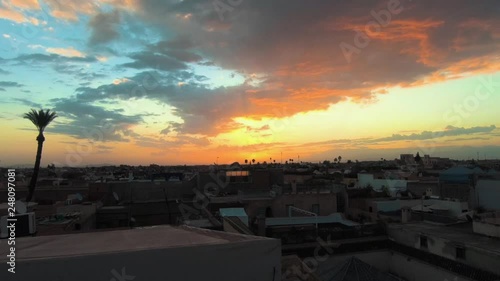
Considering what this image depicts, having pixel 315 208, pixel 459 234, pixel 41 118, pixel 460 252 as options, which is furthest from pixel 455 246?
pixel 41 118

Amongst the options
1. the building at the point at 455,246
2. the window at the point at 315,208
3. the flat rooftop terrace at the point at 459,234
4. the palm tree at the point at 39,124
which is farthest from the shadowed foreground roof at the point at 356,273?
the palm tree at the point at 39,124

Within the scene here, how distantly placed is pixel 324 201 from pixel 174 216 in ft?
39.2

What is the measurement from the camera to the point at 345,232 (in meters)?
19.6

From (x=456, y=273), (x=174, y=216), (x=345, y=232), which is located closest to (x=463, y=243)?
(x=456, y=273)

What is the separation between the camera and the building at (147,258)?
263cm

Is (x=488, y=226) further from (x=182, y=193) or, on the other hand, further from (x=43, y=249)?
(x=182, y=193)

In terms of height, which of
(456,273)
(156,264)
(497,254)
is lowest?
(456,273)

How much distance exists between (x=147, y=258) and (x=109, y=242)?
0.67 meters

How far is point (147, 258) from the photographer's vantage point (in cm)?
280

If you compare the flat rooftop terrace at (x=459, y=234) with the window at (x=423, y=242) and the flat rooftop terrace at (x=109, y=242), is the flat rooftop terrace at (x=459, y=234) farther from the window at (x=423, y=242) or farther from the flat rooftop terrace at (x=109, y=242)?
the flat rooftop terrace at (x=109, y=242)

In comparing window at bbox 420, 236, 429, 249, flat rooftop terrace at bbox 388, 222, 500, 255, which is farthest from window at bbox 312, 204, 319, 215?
window at bbox 420, 236, 429, 249

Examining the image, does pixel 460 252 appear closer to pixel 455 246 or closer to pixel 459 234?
pixel 455 246

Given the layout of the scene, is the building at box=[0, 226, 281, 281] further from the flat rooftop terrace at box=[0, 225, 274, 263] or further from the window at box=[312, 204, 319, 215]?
the window at box=[312, 204, 319, 215]

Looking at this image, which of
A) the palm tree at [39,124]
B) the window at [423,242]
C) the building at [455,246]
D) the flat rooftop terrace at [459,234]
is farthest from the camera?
the palm tree at [39,124]
